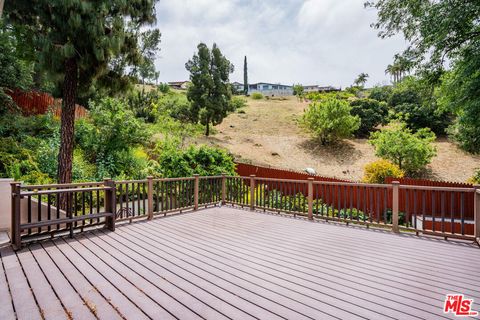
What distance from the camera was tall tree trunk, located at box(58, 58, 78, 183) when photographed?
7.23 metres

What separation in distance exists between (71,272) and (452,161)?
25.7m

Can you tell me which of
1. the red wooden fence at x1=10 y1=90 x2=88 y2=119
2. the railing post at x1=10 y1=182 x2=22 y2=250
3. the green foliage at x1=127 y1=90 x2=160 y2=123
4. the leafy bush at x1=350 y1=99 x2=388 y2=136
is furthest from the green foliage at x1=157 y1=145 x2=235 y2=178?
the leafy bush at x1=350 y1=99 x2=388 y2=136

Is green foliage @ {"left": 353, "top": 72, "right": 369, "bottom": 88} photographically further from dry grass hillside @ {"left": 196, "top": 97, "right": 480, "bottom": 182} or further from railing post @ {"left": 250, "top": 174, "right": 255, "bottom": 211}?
railing post @ {"left": 250, "top": 174, "right": 255, "bottom": 211}

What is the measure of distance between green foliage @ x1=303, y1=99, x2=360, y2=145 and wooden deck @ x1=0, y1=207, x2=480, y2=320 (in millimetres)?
20424

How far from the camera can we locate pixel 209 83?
23.2 metres

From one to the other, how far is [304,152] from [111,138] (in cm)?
1709

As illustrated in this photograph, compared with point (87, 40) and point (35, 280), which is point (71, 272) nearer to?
point (35, 280)

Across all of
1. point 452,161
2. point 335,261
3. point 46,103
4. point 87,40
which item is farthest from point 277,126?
point 335,261

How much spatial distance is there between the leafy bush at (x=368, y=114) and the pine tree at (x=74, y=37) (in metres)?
25.1

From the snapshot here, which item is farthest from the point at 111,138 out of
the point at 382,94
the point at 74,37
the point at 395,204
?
the point at 382,94

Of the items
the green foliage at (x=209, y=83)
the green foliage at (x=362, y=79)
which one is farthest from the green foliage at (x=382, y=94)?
the green foliage at (x=362, y=79)

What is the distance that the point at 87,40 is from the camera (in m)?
6.66

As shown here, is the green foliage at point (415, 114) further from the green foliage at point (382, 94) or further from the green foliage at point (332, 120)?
the green foliage at point (332, 120)

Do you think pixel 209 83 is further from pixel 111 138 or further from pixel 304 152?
pixel 111 138
